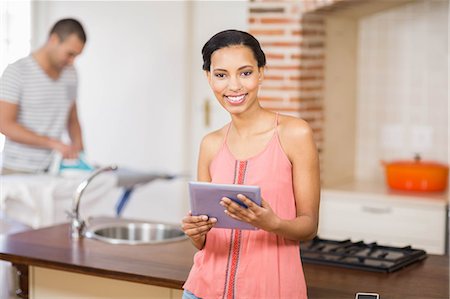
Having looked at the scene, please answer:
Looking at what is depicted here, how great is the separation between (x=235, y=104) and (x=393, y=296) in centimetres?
81

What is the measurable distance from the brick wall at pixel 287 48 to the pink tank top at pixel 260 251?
2.73 m

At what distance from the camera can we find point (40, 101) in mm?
4941

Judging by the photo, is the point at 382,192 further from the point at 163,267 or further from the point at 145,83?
the point at 163,267

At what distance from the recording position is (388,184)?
5.23 m

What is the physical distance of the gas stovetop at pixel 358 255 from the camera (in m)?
2.90

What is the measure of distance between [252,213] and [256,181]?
0.16 meters

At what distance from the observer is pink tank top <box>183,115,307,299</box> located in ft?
7.52

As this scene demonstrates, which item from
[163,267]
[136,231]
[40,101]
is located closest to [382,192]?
[136,231]

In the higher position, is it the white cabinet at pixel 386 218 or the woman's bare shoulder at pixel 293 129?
the woman's bare shoulder at pixel 293 129

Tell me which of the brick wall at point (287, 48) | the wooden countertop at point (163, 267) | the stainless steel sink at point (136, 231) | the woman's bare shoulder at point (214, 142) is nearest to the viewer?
the woman's bare shoulder at point (214, 142)

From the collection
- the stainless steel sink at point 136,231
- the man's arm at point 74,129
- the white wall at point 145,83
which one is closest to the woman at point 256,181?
the stainless steel sink at point 136,231

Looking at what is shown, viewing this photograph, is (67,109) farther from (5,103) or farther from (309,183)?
(309,183)

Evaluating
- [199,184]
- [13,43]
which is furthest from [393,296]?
[13,43]

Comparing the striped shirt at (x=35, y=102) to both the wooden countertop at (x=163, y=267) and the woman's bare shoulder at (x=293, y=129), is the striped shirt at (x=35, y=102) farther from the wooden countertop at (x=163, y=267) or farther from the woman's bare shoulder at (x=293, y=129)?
the woman's bare shoulder at (x=293, y=129)
